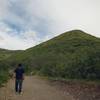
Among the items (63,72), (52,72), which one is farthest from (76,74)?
(52,72)

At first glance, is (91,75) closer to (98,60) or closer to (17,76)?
(98,60)

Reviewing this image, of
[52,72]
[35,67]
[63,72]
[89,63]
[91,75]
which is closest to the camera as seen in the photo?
[91,75]

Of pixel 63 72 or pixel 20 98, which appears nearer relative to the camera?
pixel 20 98

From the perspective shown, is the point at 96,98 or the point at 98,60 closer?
the point at 96,98

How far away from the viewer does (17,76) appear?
74.6 feet

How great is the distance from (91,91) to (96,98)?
130 inches

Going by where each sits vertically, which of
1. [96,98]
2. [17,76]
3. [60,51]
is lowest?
[96,98]

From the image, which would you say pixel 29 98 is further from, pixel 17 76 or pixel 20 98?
pixel 17 76

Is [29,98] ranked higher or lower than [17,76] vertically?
lower

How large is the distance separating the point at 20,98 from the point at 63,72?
23.3m

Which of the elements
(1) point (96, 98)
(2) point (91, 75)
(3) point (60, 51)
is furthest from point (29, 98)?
(3) point (60, 51)

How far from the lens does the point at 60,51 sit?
8475 cm

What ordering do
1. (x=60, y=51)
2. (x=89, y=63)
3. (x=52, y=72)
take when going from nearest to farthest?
1. (x=89, y=63)
2. (x=52, y=72)
3. (x=60, y=51)

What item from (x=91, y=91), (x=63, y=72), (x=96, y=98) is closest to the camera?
(x=96, y=98)
